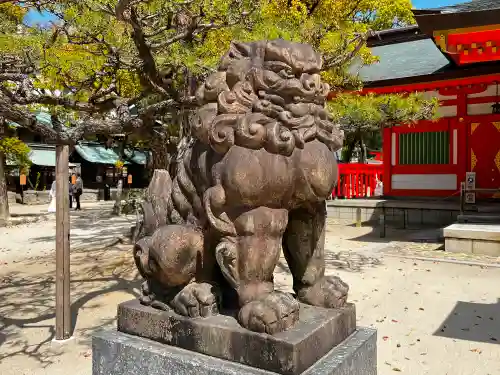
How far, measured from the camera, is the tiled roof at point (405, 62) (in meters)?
11.4

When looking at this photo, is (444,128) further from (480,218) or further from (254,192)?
(254,192)

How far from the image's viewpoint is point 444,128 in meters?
11.9

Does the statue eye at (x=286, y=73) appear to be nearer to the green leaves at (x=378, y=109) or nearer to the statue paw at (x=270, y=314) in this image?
the statue paw at (x=270, y=314)

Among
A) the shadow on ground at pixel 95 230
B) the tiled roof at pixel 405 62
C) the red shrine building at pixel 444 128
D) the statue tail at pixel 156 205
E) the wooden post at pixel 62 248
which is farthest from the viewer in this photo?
the tiled roof at pixel 405 62

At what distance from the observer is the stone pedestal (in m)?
1.73

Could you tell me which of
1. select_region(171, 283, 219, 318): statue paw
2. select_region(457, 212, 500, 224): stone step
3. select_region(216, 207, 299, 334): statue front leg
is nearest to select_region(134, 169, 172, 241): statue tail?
select_region(171, 283, 219, 318): statue paw

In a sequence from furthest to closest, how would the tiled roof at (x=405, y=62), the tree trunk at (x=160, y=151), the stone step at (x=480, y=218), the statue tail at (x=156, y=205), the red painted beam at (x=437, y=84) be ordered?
1. the tiled roof at (x=405, y=62)
2. the red painted beam at (x=437, y=84)
3. the stone step at (x=480, y=218)
4. the tree trunk at (x=160, y=151)
5. the statue tail at (x=156, y=205)

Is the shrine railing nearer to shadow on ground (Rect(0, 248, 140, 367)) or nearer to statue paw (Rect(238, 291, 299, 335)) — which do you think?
shadow on ground (Rect(0, 248, 140, 367))

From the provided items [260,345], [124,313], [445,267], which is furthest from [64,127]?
[445,267]

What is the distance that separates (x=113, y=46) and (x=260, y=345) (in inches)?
179

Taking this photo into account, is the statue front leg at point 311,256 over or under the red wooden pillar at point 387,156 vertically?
under

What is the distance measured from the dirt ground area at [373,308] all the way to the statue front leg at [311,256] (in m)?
1.78

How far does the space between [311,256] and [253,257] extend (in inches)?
15.1

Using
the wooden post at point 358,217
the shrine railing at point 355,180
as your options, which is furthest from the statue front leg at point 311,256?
the shrine railing at point 355,180
